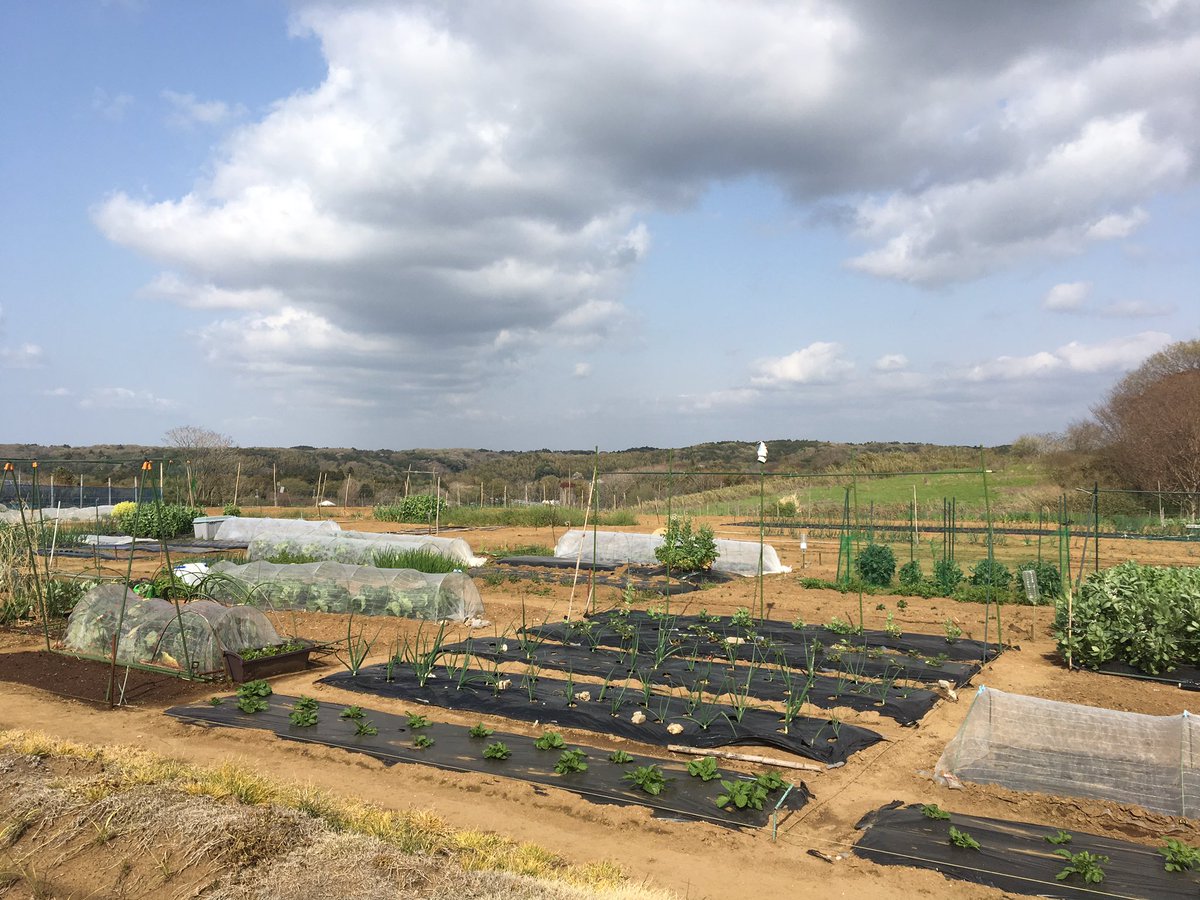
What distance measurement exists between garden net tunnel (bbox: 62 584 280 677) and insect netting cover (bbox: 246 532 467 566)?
502 cm

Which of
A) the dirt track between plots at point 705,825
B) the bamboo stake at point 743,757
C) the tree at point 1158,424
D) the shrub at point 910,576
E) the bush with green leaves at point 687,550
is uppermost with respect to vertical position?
the tree at point 1158,424

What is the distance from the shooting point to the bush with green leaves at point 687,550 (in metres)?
15.4

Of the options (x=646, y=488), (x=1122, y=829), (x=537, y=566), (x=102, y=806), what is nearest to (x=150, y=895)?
(x=102, y=806)

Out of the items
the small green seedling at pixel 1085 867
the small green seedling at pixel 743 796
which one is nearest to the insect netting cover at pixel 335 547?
the small green seedling at pixel 743 796

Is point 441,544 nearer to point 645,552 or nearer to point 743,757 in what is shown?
point 645,552

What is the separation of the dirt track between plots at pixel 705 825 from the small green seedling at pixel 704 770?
0.62m

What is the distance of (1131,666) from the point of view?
878 cm

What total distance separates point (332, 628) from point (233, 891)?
7108mm

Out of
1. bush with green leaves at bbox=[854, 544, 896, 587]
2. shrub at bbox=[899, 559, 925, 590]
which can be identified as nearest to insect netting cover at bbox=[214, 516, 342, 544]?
bush with green leaves at bbox=[854, 544, 896, 587]

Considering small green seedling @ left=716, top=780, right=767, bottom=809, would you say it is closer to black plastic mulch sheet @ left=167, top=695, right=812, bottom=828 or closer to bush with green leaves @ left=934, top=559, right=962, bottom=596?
black plastic mulch sheet @ left=167, top=695, right=812, bottom=828

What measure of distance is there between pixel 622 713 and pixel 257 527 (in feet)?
54.8

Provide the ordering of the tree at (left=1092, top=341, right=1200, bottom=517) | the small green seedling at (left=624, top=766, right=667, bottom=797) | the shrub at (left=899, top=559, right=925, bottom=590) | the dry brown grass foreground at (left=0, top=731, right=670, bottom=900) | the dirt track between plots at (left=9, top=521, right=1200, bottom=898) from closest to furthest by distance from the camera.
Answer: the dry brown grass foreground at (left=0, top=731, right=670, bottom=900)
the dirt track between plots at (left=9, top=521, right=1200, bottom=898)
the small green seedling at (left=624, top=766, right=667, bottom=797)
the shrub at (left=899, top=559, right=925, bottom=590)
the tree at (left=1092, top=341, right=1200, bottom=517)

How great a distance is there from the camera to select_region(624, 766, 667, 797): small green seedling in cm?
528

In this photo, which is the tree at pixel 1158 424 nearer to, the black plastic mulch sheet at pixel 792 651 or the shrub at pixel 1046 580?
the shrub at pixel 1046 580
